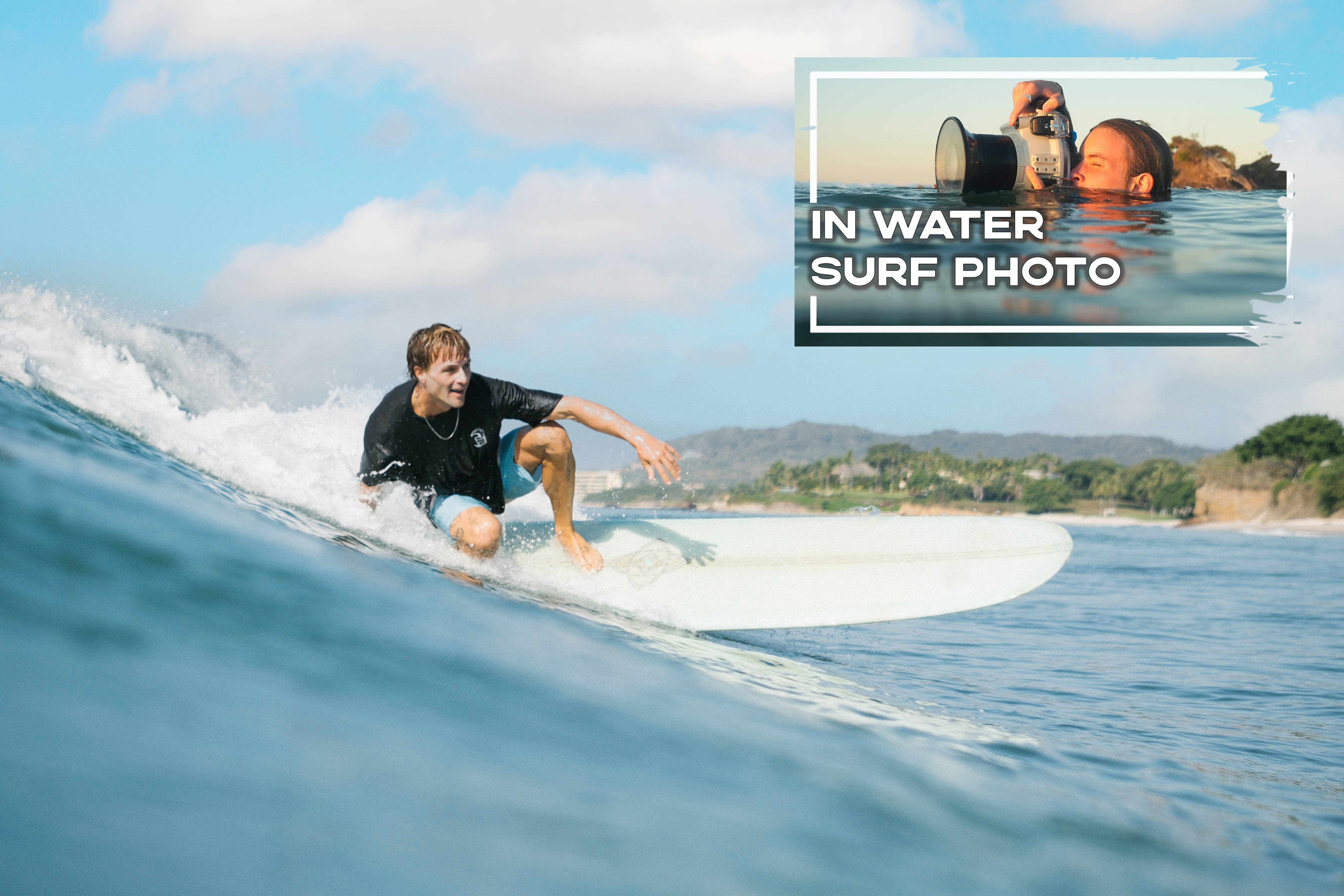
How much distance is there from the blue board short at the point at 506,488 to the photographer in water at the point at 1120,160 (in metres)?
9.10

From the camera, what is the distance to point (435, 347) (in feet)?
12.4

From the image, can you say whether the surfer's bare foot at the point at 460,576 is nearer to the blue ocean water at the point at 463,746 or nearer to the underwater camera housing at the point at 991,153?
the blue ocean water at the point at 463,746

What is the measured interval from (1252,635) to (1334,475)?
59684mm

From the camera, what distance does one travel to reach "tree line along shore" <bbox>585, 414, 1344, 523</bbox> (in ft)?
176

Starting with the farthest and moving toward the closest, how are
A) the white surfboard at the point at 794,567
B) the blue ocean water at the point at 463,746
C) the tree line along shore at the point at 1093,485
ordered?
the tree line along shore at the point at 1093,485 → the white surfboard at the point at 794,567 → the blue ocean water at the point at 463,746

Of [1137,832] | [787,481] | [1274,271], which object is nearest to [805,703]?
[1137,832]

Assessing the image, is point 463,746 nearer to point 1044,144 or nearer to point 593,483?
point 593,483

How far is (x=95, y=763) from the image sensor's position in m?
1.46

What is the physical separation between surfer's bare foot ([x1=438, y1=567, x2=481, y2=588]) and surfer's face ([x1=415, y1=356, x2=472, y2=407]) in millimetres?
731

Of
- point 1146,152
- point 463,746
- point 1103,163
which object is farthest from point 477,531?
point 1146,152

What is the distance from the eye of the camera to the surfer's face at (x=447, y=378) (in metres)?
3.79

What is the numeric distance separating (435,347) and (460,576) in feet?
3.22

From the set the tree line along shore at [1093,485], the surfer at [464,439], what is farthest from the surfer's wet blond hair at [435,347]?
the tree line along shore at [1093,485]

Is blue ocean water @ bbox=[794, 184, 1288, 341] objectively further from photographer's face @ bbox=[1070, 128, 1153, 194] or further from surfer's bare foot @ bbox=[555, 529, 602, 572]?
surfer's bare foot @ bbox=[555, 529, 602, 572]
